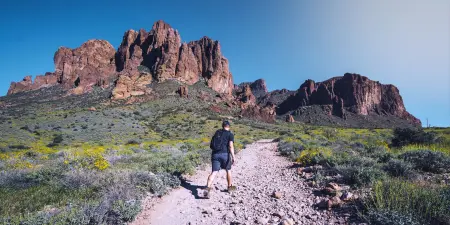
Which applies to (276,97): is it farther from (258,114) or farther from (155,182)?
(155,182)

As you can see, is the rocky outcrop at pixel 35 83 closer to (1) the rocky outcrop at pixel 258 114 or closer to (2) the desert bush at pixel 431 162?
(1) the rocky outcrop at pixel 258 114

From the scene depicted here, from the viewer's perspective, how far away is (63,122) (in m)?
40.9

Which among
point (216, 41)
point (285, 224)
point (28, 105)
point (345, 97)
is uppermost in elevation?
point (216, 41)

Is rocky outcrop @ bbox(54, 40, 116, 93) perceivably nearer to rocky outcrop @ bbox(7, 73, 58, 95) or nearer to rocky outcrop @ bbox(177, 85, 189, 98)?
rocky outcrop @ bbox(7, 73, 58, 95)

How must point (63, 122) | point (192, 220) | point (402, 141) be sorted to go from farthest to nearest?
point (63, 122) < point (402, 141) < point (192, 220)

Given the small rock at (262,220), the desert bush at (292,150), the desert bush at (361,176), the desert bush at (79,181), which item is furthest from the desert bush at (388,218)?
the desert bush at (292,150)

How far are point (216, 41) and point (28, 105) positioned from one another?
88.2 meters

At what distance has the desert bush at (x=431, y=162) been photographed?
632 cm

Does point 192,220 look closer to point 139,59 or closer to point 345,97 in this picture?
point 139,59

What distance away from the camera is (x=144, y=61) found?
354 ft

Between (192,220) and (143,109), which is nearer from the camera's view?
(192,220)

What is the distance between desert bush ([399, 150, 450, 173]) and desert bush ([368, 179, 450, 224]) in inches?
121

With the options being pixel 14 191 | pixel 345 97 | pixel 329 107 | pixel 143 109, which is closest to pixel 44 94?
pixel 143 109

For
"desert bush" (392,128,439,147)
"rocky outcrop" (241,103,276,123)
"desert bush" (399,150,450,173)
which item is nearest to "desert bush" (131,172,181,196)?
"desert bush" (399,150,450,173)
